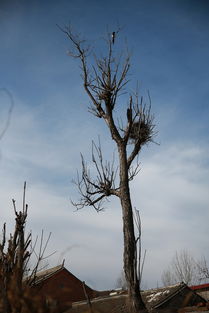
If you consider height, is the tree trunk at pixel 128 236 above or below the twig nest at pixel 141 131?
below

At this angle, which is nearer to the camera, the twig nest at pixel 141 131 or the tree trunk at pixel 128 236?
the tree trunk at pixel 128 236

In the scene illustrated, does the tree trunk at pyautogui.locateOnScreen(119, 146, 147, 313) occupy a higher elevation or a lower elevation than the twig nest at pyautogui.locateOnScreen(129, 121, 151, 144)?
lower

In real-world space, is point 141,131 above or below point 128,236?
above

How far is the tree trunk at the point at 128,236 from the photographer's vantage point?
5.39 meters

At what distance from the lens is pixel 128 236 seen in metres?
6.36

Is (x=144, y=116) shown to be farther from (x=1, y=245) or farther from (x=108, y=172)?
(x=1, y=245)

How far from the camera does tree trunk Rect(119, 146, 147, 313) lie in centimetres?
539

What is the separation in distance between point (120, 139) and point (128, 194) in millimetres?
1726

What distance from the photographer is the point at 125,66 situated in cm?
882

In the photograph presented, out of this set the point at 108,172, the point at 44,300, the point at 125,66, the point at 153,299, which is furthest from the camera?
the point at 153,299

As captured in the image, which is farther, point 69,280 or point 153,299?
point 69,280

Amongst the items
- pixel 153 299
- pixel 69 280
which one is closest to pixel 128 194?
pixel 153 299

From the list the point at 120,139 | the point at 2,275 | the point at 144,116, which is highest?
the point at 144,116

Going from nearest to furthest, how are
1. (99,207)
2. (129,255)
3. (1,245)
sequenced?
(1,245), (129,255), (99,207)
